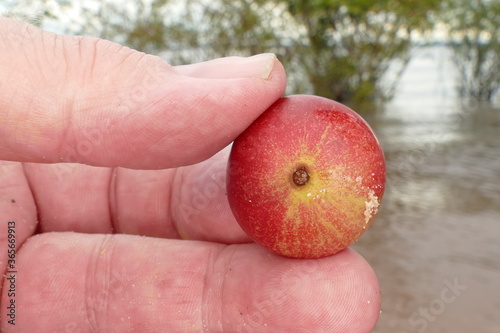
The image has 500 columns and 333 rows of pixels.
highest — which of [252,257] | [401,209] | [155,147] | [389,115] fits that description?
[155,147]

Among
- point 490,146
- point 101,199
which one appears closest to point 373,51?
point 490,146

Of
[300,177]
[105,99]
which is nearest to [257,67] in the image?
[300,177]

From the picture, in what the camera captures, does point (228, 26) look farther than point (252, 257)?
Yes

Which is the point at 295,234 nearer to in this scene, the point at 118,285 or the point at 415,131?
the point at 118,285

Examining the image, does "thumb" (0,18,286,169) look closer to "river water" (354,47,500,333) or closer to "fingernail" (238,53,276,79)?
"fingernail" (238,53,276,79)

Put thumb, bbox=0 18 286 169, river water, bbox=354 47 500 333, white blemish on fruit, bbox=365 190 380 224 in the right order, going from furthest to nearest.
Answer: river water, bbox=354 47 500 333, white blemish on fruit, bbox=365 190 380 224, thumb, bbox=0 18 286 169

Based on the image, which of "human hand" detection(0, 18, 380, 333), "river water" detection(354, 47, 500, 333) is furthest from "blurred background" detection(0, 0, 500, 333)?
"human hand" detection(0, 18, 380, 333)
